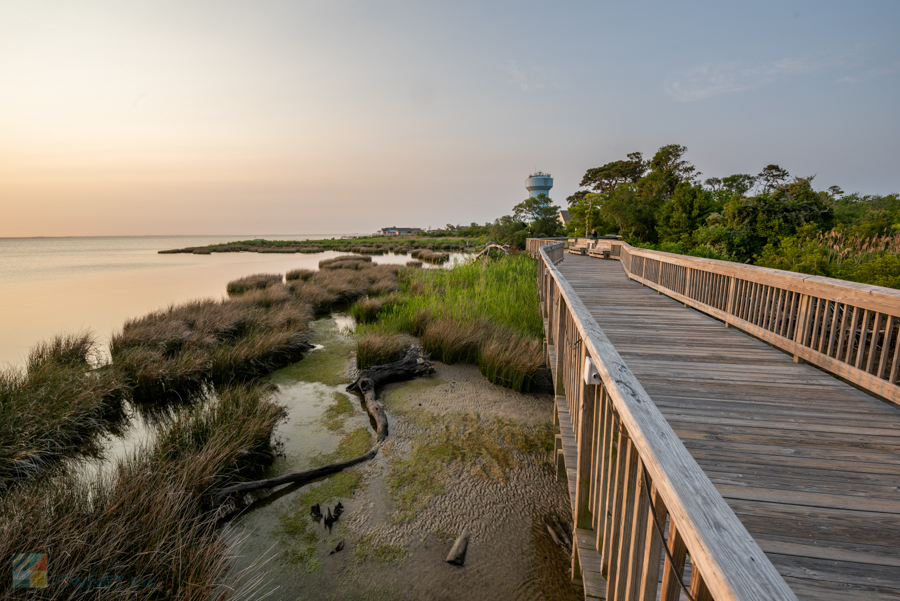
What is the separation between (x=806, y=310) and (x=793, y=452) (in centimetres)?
229

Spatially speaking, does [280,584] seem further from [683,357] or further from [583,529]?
[683,357]

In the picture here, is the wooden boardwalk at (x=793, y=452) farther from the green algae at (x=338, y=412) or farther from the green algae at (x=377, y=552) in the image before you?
the green algae at (x=338, y=412)

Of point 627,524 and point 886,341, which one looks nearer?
point 627,524

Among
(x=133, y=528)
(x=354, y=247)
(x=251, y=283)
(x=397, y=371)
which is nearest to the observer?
(x=133, y=528)

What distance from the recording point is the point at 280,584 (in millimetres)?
3119

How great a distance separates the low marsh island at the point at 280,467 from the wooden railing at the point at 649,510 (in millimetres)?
1899

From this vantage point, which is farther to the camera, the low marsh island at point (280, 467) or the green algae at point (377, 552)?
the green algae at point (377, 552)

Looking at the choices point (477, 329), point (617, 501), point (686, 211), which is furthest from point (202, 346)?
point (686, 211)

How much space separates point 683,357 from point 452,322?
5.27m

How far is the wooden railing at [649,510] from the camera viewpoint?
73 cm

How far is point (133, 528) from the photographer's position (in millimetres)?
2783

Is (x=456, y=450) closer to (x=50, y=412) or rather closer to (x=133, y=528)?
(x=133, y=528)

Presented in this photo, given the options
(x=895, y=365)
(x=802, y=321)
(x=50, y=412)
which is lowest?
(x=50, y=412)

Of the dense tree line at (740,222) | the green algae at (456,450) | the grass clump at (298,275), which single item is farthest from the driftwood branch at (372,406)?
the grass clump at (298,275)
